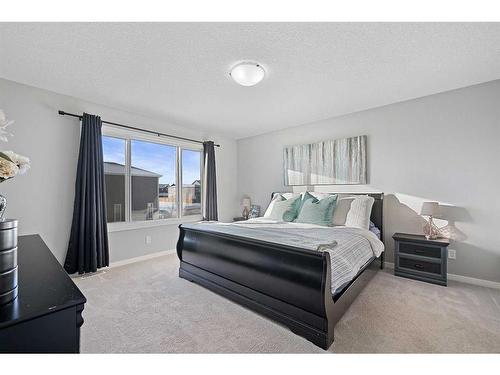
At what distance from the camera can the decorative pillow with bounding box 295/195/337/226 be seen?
3238 millimetres

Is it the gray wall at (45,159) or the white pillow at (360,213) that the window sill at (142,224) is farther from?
the white pillow at (360,213)

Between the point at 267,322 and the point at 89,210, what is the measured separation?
2.73m

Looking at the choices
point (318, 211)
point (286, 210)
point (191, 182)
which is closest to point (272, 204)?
point (286, 210)

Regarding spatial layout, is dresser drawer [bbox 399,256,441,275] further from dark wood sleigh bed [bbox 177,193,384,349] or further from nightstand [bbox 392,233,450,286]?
dark wood sleigh bed [bbox 177,193,384,349]

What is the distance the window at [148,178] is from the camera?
11.9 feet

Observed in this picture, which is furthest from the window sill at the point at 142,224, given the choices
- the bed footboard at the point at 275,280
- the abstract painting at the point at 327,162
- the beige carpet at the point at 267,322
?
the abstract painting at the point at 327,162

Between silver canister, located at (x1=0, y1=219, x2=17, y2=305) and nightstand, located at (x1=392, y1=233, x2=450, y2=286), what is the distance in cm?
354

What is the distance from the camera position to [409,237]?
2.97 m

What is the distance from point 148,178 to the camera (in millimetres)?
4051

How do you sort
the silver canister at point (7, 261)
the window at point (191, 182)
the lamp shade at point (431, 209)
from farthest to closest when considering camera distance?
the window at point (191, 182) < the lamp shade at point (431, 209) < the silver canister at point (7, 261)

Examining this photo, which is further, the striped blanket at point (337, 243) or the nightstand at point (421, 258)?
the nightstand at point (421, 258)

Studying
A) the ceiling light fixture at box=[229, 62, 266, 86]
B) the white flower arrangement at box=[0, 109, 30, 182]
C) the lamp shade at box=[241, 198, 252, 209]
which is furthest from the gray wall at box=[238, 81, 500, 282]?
the white flower arrangement at box=[0, 109, 30, 182]

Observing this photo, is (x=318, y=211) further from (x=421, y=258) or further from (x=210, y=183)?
(x=210, y=183)

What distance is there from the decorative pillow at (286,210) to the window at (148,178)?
1.80 metres
